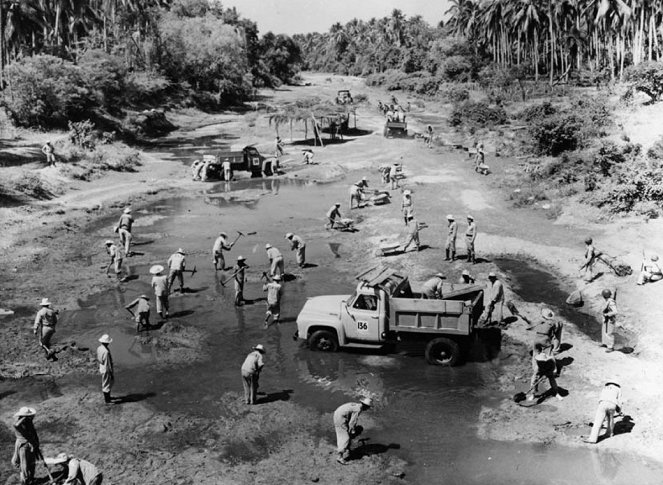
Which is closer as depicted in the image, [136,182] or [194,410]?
[194,410]

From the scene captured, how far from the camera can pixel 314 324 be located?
16.1 m

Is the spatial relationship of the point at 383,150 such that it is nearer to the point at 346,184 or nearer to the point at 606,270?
the point at 346,184

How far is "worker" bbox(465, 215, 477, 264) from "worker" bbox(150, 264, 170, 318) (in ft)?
35.2

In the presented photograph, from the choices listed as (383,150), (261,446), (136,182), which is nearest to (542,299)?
(261,446)

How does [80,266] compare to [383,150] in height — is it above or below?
below

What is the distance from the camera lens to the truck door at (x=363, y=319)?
1570 cm

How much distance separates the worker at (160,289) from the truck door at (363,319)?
5.91 meters

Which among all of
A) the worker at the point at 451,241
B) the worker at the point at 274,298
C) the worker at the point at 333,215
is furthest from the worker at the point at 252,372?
the worker at the point at 333,215

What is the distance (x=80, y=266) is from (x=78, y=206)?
9.17 metres

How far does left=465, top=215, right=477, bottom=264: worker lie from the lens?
2198 cm

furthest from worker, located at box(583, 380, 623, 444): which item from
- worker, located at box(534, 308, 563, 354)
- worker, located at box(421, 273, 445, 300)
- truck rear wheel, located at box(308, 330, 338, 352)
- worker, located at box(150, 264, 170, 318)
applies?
worker, located at box(150, 264, 170, 318)

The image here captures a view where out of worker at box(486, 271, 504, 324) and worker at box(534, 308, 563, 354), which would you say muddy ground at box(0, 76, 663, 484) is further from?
worker at box(534, 308, 563, 354)

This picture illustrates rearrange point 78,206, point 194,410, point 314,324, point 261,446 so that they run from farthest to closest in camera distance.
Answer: point 78,206 → point 314,324 → point 194,410 → point 261,446

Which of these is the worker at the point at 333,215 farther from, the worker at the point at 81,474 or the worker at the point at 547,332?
the worker at the point at 81,474
